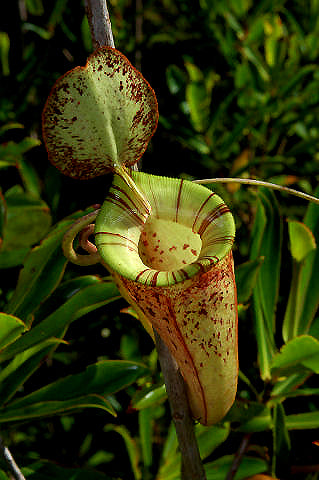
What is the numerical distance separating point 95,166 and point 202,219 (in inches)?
6.2

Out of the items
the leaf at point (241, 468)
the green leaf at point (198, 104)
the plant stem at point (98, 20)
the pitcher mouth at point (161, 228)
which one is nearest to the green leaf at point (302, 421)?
the leaf at point (241, 468)

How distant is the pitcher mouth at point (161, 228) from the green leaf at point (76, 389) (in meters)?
0.33

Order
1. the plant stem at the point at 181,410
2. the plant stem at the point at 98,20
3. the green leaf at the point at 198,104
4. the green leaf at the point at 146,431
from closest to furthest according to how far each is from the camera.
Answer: the plant stem at the point at 98,20, the plant stem at the point at 181,410, the green leaf at the point at 146,431, the green leaf at the point at 198,104

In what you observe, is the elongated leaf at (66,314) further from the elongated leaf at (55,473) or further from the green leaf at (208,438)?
the green leaf at (208,438)

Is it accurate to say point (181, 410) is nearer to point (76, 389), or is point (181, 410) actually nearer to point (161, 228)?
point (161, 228)

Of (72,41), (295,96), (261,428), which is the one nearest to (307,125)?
(295,96)

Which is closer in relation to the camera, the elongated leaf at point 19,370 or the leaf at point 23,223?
the elongated leaf at point 19,370

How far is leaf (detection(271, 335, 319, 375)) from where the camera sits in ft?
2.79

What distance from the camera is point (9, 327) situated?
701 mm

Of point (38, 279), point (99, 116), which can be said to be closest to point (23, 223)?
point (38, 279)

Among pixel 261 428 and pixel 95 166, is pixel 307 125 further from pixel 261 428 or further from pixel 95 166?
pixel 95 166

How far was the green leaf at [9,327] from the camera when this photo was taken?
68cm

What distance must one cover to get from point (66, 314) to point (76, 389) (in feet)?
0.58

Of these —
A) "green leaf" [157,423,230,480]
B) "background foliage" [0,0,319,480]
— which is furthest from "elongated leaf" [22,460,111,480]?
"green leaf" [157,423,230,480]
